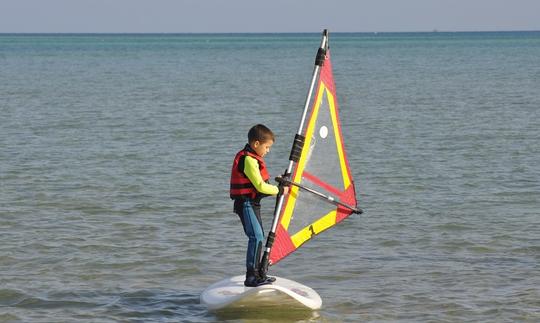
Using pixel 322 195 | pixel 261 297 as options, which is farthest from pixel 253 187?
pixel 261 297

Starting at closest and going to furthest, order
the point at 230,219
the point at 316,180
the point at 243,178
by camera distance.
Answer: the point at 243,178 → the point at 316,180 → the point at 230,219

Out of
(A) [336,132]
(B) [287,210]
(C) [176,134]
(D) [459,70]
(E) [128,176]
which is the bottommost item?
(B) [287,210]

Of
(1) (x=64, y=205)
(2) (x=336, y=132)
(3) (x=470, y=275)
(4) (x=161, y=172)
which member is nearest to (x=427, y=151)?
(4) (x=161, y=172)

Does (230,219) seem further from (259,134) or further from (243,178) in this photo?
(259,134)

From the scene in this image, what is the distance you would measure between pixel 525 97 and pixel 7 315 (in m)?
31.2

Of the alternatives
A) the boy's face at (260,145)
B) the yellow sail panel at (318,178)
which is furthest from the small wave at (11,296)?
the boy's face at (260,145)

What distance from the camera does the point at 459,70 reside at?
216 ft

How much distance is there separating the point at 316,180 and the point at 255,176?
983mm

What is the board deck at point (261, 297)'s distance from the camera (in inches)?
400

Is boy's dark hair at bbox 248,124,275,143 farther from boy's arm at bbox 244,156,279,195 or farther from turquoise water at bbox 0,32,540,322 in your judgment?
turquoise water at bbox 0,32,540,322

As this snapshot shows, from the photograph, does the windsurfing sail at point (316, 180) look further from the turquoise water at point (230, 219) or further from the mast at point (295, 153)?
the turquoise water at point (230, 219)

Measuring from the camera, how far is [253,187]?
392 inches

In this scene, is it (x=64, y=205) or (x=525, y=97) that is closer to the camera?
(x=64, y=205)

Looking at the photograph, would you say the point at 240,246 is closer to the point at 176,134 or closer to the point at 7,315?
the point at 7,315
